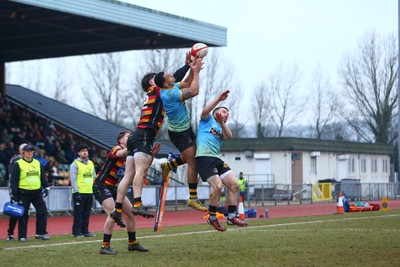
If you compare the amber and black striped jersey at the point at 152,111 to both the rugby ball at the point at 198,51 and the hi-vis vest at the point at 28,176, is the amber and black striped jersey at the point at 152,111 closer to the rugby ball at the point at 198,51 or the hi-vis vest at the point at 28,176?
the rugby ball at the point at 198,51

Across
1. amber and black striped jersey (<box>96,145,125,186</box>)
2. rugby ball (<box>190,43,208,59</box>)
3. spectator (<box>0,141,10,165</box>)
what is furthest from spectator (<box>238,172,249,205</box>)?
rugby ball (<box>190,43,208,59</box>)

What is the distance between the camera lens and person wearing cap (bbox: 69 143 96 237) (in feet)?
61.3

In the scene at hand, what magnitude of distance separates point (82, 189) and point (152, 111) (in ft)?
21.6

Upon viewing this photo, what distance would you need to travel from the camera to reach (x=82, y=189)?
1906 cm

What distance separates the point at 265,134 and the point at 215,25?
126 feet

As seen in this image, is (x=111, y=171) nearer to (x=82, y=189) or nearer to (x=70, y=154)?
(x=82, y=189)

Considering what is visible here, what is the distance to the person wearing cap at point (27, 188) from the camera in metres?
17.7

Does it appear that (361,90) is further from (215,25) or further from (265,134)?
(215,25)

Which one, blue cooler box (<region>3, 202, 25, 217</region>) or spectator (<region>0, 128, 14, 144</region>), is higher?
spectator (<region>0, 128, 14, 144</region>)

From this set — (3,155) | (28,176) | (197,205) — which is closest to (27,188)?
(28,176)

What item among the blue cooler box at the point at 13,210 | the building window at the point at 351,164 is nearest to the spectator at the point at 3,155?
the blue cooler box at the point at 13,210

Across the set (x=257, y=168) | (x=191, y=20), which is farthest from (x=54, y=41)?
(x=257, y=168)

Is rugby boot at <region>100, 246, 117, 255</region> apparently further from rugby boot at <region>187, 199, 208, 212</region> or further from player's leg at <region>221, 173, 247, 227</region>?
player's leg at <region>221, 173, 247, 227</region>

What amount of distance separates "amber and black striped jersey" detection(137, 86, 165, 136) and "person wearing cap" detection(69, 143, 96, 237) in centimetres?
592
